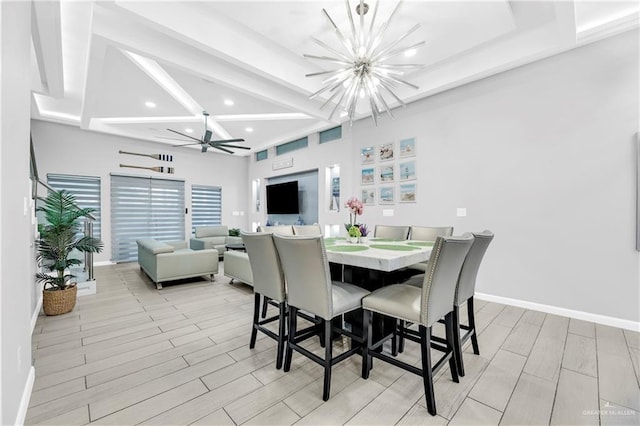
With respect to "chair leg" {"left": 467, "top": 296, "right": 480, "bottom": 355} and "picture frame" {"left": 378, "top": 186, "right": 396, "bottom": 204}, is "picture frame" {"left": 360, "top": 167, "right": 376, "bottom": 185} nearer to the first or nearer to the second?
"picture frame" {"left": 378, "top": 186, "right": 396, "bottom": 204}

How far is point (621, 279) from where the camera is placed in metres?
2.67

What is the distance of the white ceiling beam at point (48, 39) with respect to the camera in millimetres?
2234

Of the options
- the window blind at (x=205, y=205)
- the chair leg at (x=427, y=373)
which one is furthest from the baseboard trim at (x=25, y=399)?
the window blind at (x=205, y=205)

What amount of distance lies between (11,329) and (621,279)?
4.70 m

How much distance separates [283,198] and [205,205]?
2.57m

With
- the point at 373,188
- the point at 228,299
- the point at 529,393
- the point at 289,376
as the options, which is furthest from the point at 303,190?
the point at 529,393

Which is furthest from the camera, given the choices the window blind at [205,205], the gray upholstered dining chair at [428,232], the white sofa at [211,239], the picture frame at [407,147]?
the window blind at [205,205]

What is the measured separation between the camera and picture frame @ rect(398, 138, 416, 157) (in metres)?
4.19

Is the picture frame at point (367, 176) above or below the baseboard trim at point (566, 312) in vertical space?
above

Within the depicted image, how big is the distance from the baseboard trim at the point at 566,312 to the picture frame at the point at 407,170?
6.30 ft

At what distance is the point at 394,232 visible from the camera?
3400 mm

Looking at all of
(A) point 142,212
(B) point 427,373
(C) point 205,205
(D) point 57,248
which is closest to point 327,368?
(B) point 427,373

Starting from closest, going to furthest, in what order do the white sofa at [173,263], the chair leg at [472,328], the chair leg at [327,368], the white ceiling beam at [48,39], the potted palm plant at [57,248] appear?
the chair leg at [327,368] → the chair leg at [472,328] → the white ceiling beam at [48,39] → the potted palm plant at [57,248] → the white sofa at [173,263]

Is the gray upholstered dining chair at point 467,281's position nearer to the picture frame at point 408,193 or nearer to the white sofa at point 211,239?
the picture frame at point 408,193
